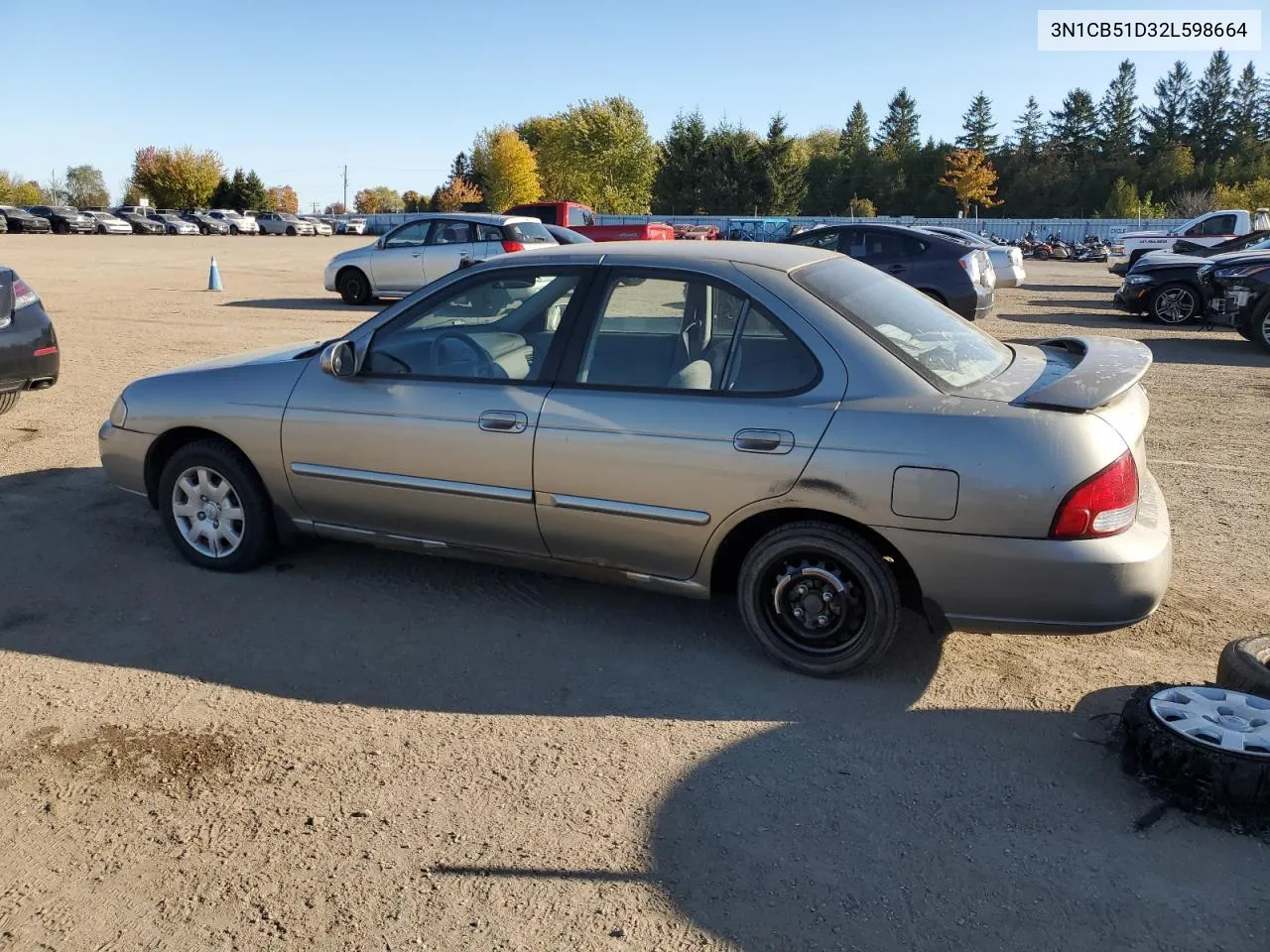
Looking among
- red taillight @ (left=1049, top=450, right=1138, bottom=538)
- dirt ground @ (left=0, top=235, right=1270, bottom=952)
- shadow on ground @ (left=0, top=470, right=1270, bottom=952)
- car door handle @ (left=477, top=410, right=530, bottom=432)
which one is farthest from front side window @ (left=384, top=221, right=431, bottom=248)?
red taillight @ (left=1049, top=450, right=1138, bottom=538)

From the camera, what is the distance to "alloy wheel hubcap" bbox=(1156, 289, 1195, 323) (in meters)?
15.5

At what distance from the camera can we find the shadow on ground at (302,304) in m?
17.2

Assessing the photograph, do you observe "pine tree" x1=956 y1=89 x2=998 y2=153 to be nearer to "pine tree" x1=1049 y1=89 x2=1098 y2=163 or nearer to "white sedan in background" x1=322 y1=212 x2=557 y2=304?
"pine tree" x1=1049 y1=89 x2=1098 y2=163

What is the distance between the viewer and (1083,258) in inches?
1693

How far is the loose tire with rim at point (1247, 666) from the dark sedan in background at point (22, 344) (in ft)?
25.5

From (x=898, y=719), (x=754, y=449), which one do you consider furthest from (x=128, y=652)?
(x=898, y=719)

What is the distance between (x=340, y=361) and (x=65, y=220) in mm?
58900

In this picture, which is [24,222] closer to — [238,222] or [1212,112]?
[238,222]

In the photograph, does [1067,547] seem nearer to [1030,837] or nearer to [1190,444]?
[1030,837]

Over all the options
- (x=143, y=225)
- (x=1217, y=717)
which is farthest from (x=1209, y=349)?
(x=143, y=225)

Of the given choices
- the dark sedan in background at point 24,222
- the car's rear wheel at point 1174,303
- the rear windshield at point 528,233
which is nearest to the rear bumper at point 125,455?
the rear windshield at point 528,233

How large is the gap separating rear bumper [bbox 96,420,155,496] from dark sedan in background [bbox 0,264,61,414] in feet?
9.39

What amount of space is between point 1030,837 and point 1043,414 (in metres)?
1.40

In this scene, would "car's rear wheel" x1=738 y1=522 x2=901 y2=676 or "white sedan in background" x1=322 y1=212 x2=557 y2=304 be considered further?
"white sedan in background" x1=322 y1=212 x2=557 y2=304
